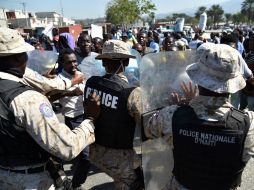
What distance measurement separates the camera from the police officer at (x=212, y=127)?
64.6 inches

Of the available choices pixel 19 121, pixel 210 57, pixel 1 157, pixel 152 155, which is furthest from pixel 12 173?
pixel 210 57

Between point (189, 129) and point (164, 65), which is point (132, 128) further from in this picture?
point (189, 129)

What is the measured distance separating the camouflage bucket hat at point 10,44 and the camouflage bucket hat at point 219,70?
978mm

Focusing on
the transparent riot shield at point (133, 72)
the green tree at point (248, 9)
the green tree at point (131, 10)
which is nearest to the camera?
A: the transparent riot shield at point (133, 72)

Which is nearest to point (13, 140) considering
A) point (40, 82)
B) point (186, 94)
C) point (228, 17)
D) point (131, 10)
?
point (40, 82)

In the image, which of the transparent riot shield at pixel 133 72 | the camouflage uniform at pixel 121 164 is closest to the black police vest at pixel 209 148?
the camouflage uniform at pixel 121 164

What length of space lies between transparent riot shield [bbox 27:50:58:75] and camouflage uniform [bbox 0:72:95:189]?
1.68m

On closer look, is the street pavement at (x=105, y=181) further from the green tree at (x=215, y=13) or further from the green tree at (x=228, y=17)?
the green tree at (x=228, y=17)

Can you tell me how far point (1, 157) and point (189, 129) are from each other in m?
1.10

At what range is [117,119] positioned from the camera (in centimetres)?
239

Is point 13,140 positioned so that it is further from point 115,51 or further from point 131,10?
point 131,10

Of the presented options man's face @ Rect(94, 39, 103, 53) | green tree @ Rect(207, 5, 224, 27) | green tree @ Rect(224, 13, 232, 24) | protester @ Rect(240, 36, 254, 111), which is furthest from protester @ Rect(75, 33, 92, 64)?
green tree @ Rect(224, 13, 232, 24)

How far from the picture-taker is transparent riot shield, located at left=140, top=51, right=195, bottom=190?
199 cm

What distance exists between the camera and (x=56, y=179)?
6.59ft
